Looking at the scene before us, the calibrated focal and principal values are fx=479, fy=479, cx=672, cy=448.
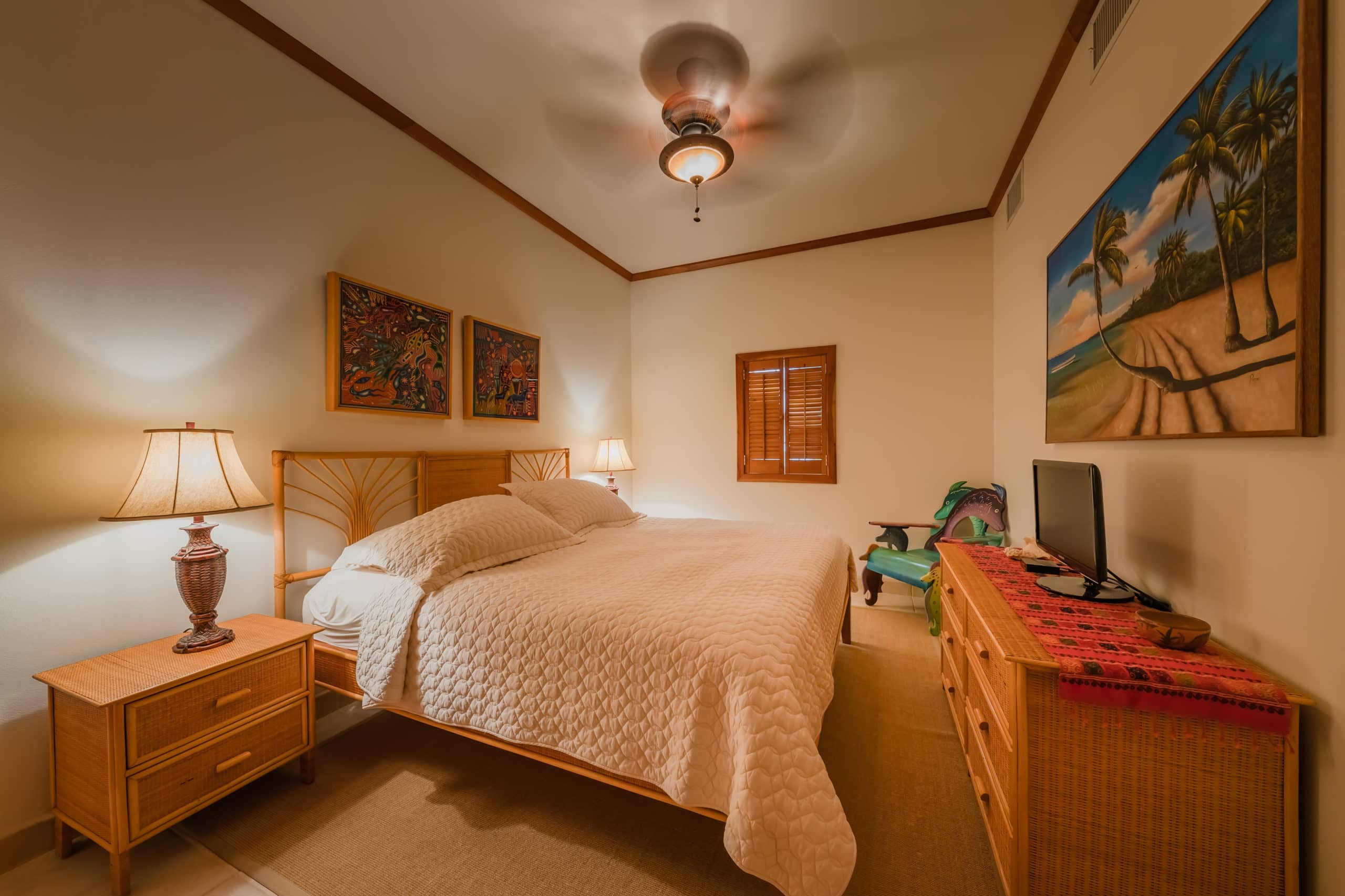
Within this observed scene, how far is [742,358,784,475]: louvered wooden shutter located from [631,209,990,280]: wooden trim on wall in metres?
0.93

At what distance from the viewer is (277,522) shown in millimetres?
1963

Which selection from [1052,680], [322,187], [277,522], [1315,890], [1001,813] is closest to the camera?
[1315,890]

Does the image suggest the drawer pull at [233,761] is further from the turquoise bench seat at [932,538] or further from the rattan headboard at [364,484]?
the turquoise bench seat at [932,538]

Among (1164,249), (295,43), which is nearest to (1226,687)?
(1164,249)

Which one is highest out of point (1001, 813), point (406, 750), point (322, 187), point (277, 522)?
point (322, 187)

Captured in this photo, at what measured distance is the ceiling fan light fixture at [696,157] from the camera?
227 centimetres

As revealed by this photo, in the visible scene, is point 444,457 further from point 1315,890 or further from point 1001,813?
point 1315,890

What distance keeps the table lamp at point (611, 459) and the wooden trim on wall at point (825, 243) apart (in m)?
1.74

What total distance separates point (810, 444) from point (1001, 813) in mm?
3003

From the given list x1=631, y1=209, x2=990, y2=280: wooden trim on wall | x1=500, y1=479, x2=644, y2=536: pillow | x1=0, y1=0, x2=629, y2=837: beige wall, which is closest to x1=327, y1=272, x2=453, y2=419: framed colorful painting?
x1=0, y1=0, x2=629, y2=837: beige wall

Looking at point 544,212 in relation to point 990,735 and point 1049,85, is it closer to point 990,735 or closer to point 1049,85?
point 1049,85

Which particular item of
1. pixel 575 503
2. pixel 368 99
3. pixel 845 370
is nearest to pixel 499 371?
pixel 575 503

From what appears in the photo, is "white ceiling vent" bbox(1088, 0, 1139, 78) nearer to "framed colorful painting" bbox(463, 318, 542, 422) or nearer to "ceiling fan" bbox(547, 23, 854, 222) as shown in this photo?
"ceiling fan" bbox(547, 23, 854, 222)

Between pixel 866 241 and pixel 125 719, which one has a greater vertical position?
pixel 866 241
